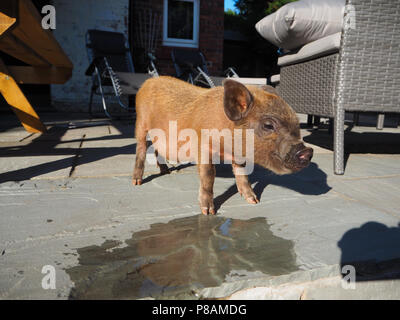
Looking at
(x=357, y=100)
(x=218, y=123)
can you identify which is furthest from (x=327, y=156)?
(x=218, y=123)

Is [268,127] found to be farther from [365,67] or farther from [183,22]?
[183,22]

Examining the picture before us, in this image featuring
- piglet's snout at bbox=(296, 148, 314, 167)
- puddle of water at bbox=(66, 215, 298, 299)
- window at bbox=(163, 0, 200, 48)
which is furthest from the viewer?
window at bbox=(163, 0, 200, 48)

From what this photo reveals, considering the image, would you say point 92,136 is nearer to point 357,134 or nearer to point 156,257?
point 156,257

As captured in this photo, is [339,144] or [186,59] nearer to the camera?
[339,144]

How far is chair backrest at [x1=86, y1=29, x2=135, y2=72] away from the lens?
671 centimetres

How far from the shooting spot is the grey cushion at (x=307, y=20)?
10.3 ft

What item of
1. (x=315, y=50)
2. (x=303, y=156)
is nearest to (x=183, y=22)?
(x=315, y=50)

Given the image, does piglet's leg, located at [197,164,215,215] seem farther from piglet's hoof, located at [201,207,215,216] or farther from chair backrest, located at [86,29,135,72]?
chair backrest, located at [86,29,135,72]

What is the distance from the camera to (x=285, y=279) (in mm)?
1080

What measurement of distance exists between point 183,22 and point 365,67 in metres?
7.36

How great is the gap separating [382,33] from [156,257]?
8.33ft

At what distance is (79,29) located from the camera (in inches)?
A: 295

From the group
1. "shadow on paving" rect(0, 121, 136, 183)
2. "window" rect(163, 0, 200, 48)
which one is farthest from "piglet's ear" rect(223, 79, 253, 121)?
"window" rect(163, 0, 200, 48)

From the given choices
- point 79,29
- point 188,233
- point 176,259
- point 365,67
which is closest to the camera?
point 176,259
